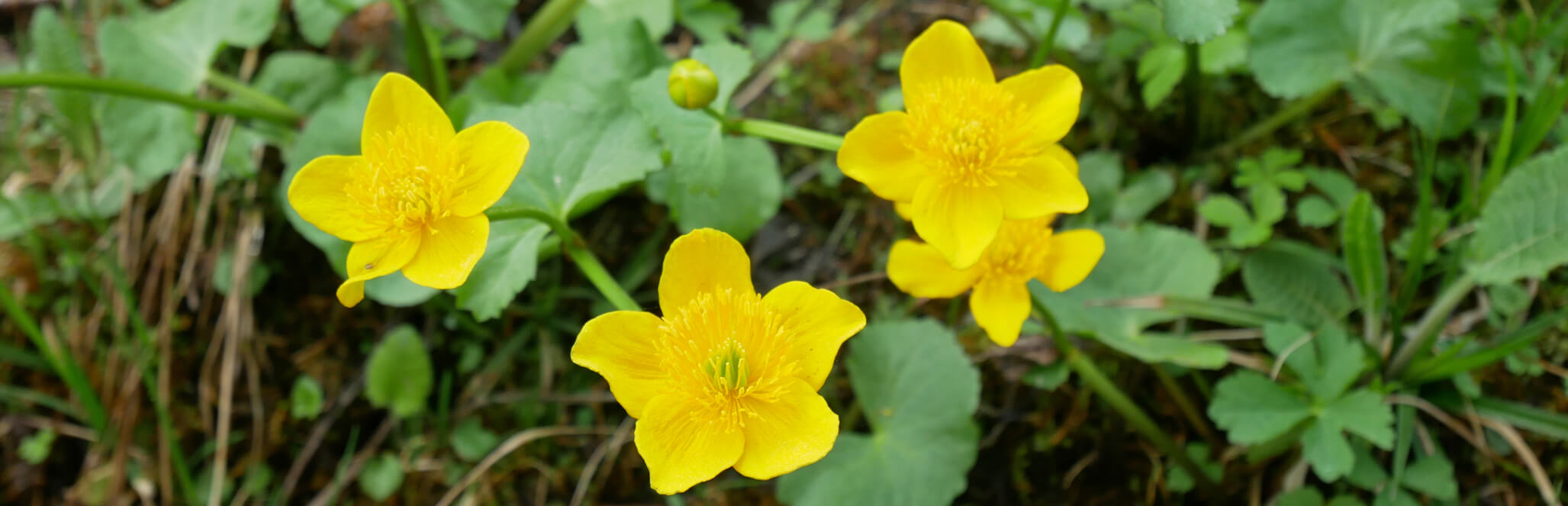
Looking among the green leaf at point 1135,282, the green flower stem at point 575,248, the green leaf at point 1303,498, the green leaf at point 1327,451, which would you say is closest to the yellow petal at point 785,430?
the green flower stem at point 575,248

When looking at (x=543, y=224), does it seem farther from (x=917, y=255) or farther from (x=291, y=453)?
(x=291, y=453)

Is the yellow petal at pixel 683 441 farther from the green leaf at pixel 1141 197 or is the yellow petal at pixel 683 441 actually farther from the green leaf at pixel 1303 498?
the green leaf at pixel 1141 197

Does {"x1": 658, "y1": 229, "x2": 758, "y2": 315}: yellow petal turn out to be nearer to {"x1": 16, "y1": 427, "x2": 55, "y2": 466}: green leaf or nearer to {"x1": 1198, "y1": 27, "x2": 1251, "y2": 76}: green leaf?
{"x1": 1198, "y1": 27, "x2": 1251, "y2": 76}: green leaf

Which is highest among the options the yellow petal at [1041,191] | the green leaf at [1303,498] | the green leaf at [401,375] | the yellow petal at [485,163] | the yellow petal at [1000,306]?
the yellow petal at [485,163]


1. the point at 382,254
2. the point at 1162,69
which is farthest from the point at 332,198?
the point at 1162,69

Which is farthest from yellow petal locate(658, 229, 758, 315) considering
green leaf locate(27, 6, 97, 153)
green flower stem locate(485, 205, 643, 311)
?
green leaf locate(27, 6, 97, 153)

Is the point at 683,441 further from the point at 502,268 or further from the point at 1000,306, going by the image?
the point at 1000,306
